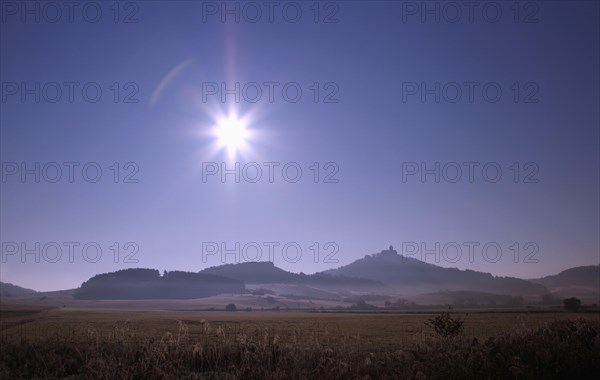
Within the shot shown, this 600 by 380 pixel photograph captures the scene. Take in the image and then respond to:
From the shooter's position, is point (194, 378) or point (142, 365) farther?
point (142, 365)

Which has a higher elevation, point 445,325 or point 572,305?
point 445,325

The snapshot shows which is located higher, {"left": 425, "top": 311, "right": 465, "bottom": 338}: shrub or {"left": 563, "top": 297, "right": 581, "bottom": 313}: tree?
{"left": 425, "top": 311, "right": 465, "bottom": 338}: shrub

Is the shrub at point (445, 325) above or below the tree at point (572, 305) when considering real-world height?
above

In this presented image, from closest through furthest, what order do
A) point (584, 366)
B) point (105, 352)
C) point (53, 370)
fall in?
point (584, 366)
point (53, 370)
point (105, 352)

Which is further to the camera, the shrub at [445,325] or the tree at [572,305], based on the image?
the tree at [572,305]

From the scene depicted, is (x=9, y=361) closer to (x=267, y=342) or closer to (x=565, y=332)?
(x=267, y=342)

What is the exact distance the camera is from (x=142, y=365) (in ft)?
38.5

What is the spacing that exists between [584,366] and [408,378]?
4.61m

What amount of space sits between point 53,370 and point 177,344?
3742mm

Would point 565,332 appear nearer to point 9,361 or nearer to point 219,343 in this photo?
point 219,343

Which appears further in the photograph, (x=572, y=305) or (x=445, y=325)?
(x=572, y=305)

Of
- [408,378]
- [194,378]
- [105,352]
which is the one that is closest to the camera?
[408,378]

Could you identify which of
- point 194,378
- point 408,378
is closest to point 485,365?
point 408,378

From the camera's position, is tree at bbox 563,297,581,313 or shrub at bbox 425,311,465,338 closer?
shrub at bbox 425,311,465,338
